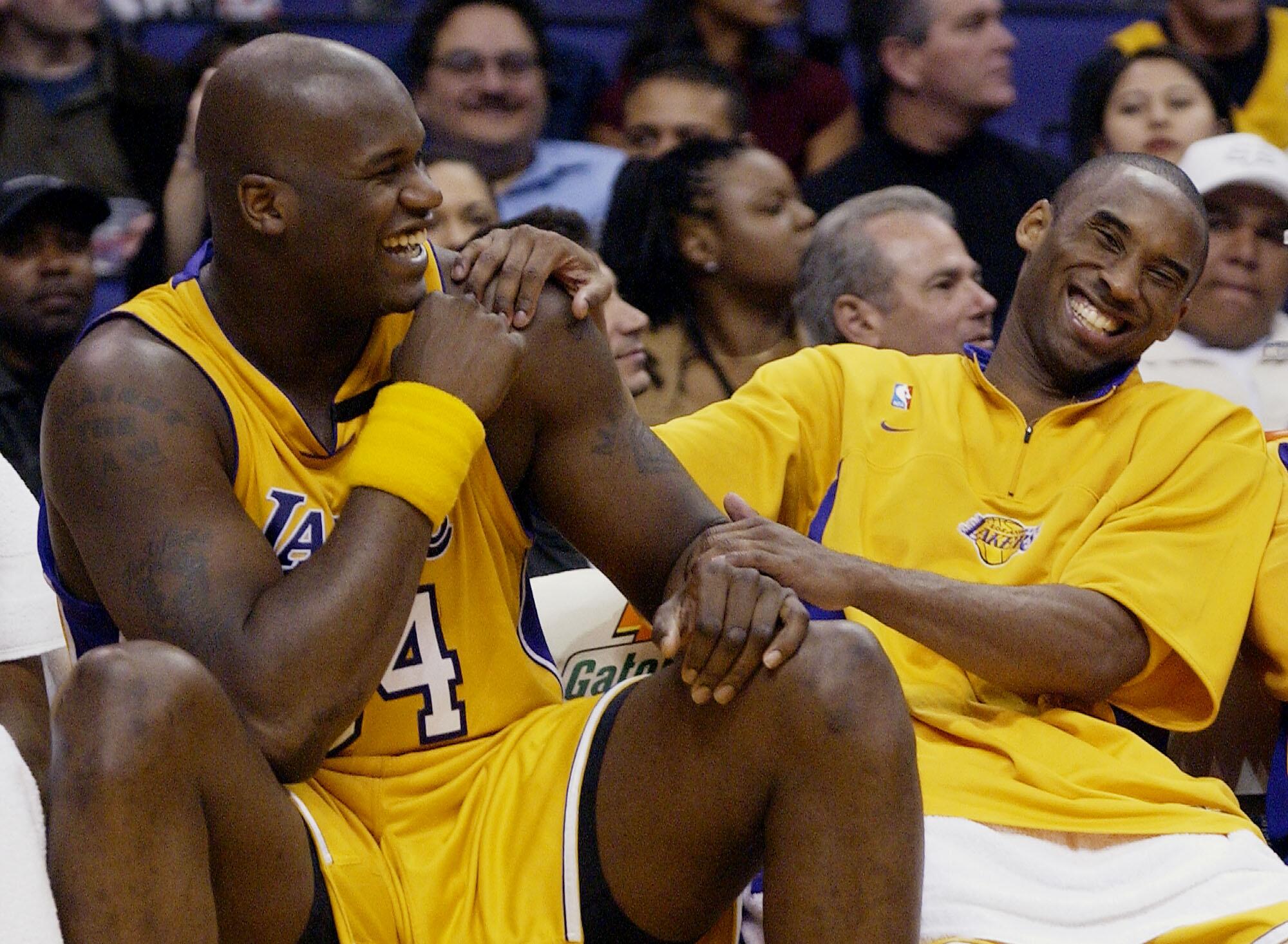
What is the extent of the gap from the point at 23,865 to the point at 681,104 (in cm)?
338

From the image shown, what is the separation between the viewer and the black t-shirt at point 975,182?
4.65m

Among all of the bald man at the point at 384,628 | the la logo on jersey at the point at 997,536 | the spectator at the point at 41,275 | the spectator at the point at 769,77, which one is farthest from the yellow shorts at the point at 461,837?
the spectator at the point at 769,77

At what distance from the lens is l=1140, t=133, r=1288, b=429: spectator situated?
12.7 ft

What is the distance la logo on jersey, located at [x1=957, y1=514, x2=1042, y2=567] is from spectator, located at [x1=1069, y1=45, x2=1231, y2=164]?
2.23 m

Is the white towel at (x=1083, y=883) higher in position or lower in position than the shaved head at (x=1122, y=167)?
lower

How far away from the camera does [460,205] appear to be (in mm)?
4203

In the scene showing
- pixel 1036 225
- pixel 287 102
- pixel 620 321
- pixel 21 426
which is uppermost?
pixel 287 102

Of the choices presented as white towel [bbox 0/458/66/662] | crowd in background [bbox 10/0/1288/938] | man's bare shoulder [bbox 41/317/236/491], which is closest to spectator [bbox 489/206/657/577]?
crowd in background [bbox 10/0/1288/938]

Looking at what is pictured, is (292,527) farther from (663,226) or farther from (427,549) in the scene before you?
(663,226)

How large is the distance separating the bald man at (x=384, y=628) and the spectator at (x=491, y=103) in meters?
2.65

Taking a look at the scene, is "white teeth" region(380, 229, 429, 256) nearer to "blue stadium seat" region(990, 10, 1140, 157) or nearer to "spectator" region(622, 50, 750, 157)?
"spectator" region(622, 50, 750, 157)

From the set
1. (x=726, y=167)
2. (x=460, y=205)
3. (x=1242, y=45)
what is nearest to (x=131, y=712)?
(x=460, y=205)

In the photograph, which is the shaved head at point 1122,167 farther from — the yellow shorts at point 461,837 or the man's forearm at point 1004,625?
the yellow shorts at point 461,837

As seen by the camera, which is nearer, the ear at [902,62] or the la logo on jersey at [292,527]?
the la logo on jersey at [292,527]
